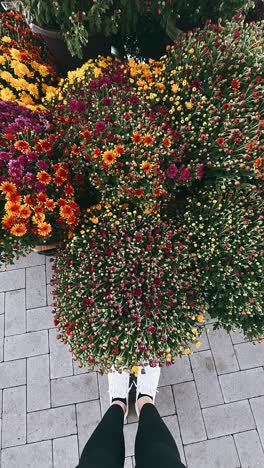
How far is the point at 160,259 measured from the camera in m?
2.14

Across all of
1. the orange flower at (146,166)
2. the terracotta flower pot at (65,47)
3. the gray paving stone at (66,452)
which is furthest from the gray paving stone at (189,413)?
the terracotta flower pot at (65,47)

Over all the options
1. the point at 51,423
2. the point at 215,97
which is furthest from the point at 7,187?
the point at 51,423

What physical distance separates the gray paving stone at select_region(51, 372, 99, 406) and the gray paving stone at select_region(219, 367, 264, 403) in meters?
1.04

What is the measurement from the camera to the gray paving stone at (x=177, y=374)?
2969 mm

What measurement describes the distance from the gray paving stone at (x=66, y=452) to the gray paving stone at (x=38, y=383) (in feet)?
0.93

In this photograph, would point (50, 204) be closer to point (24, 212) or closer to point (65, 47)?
point (24, 212)

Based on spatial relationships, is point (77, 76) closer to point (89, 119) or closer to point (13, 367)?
point (89, 119)

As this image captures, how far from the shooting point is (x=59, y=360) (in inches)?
120

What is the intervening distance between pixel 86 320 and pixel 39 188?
0.79 meters

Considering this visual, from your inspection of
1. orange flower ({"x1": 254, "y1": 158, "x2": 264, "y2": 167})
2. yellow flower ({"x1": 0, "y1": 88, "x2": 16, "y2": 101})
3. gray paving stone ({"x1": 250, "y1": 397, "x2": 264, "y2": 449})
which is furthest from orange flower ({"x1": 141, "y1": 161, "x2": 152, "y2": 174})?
gray paving stone ({"x1": 250, "y1": 397, "x2": 264, "y2": 449})

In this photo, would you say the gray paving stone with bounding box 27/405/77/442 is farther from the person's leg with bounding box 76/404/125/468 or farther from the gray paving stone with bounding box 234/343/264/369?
the gray paving stone with bounding box 234/343/264/369

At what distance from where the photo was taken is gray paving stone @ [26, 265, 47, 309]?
129 inches

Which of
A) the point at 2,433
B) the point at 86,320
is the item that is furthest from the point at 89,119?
the point at 2,433

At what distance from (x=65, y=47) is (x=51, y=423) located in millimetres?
2960
